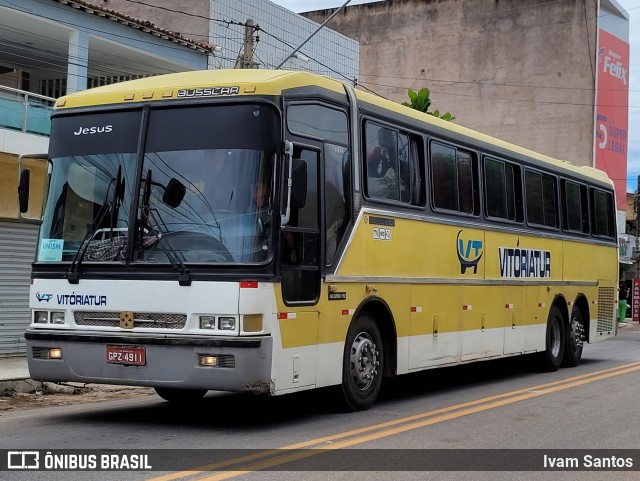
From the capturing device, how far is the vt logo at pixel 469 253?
41.6 feet

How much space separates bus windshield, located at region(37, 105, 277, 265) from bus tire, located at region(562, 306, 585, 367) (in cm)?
951

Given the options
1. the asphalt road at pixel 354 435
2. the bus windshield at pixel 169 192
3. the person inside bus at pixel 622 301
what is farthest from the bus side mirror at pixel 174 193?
the person inside bus at pixel 622 301

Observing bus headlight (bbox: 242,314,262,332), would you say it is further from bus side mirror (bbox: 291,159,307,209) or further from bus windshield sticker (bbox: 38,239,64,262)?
bus windshield sticker (bbox: 38,239,64,262)

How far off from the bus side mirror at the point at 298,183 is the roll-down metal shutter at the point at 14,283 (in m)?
9.09

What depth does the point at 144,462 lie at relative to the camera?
7242 mm

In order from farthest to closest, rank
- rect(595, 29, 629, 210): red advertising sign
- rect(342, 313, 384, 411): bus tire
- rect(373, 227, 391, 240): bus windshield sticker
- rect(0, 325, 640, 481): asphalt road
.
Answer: rect(595, 29, 629, 210): red advertising sign, rect(373, 227, 391, 240): bus windshield sticker, rect(342, 313, 384, 411): bus tire, rect(0, 325, 640, 481): asphalt road

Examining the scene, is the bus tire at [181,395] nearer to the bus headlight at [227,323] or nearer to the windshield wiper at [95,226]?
the windshield wiper at [95,226]

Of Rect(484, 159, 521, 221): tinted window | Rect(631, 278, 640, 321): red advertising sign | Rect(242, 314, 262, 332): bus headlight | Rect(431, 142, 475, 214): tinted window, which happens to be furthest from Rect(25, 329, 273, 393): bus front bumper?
Rect(631, 278, 640, 321): red advertising sign

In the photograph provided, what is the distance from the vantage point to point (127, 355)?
8.85 metres

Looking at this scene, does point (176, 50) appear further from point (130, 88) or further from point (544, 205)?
point (130, 88)

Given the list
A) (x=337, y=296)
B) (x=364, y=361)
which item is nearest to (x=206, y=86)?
(x=337, y=296)

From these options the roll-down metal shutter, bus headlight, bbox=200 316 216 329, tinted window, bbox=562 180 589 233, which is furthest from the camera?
tinted window, bbox=562 180 589 233

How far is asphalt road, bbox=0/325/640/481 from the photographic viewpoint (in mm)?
7219

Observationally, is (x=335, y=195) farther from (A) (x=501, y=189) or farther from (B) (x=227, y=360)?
(A) (x=501, y=189)
